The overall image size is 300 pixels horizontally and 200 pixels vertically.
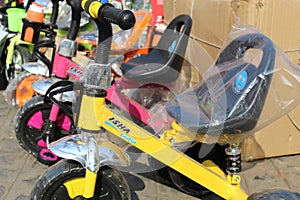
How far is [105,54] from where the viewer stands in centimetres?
234

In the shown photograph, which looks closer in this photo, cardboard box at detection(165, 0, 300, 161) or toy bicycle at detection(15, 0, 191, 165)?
cardboard box at detection(165, 0, 300, 161)

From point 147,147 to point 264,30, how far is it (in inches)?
52.3

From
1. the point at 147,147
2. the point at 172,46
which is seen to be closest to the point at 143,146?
the point at 147,147

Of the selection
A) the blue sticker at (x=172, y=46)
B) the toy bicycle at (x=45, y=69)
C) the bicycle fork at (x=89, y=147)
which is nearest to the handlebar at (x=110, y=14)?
the bicycle fork at (x=89, y=147)

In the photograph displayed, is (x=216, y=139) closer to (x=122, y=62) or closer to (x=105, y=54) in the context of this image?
(x=105, y=54)

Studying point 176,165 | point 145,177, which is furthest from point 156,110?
point 176,165

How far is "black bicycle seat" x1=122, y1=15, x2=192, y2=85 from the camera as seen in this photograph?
12.4 feet

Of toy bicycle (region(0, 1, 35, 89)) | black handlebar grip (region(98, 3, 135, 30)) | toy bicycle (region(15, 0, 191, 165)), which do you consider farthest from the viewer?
toy bicycle (region(0, 1, 35, 89))

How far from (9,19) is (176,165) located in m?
3.15

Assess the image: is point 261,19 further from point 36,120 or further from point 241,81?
point 36,120

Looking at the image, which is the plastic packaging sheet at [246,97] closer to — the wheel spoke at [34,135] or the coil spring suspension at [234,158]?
the coil spring suspension at [234,158]

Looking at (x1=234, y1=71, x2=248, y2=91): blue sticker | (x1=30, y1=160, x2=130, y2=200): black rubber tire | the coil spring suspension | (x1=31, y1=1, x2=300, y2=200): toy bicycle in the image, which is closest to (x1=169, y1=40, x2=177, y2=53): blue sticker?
(x1=31, y1=1, x2=300, y2=200): toy bicycle

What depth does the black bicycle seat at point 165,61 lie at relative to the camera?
377 cm

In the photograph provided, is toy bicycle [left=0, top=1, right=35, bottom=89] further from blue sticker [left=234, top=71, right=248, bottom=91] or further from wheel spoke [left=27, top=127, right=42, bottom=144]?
blue sticker [left=234, top=71, right=248, bottom=91]
